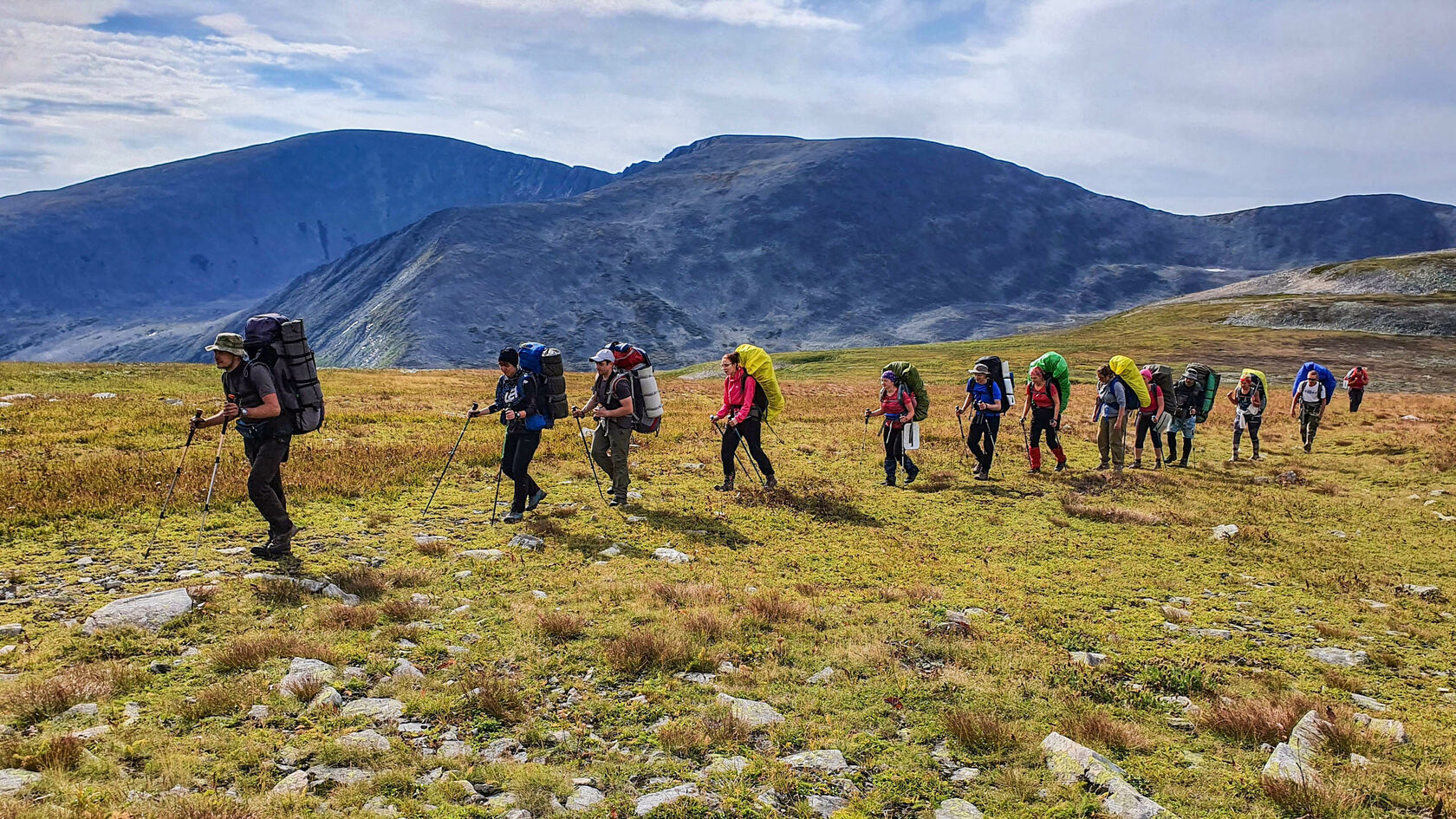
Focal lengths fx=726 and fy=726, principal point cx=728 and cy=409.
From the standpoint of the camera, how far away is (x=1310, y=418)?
23281 millimetres

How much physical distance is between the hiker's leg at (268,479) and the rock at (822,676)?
7516mm

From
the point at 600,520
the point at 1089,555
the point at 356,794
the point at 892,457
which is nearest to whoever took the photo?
the point at 356,794

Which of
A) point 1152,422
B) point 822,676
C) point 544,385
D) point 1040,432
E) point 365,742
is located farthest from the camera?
point 1152,422

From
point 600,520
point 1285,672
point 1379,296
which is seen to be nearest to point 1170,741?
point 1285,672

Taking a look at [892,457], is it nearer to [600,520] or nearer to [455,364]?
[600,520]

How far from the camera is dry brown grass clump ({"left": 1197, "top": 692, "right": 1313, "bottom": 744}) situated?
6.21m

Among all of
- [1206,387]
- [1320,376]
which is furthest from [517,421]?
[1320,376]

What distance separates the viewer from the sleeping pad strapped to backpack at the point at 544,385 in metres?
13.2

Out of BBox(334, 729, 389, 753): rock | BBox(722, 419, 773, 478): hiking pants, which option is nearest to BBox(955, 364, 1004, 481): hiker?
BBox(722, 419, 773, 478): hiking pants

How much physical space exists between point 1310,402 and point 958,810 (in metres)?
24.8

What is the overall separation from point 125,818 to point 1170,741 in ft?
24.9

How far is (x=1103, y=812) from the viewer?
5.13 m

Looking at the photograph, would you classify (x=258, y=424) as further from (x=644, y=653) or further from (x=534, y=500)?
(x=644, y=653)

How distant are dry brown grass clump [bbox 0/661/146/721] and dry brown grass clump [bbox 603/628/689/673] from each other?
13.6 ft
